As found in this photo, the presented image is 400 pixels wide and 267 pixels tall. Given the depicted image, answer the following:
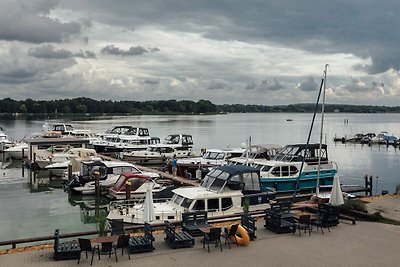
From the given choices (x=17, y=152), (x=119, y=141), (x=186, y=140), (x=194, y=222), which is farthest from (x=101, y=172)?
(x=119, y=141)

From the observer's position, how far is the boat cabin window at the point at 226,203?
2175cm

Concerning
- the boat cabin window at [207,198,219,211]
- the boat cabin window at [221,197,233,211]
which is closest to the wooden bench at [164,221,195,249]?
the boat cabin window at [207,198,219,211]

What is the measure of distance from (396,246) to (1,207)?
24133mm

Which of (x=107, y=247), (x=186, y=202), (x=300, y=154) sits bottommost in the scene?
(x=186, y=202)

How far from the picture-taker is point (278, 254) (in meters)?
13.9

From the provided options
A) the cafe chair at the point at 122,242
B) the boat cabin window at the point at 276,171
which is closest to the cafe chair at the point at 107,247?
the cafe chair at the point at 122,242

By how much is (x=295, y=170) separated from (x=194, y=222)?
17355 millimetres

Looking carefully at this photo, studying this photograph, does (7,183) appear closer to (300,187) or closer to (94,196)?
(94,196)

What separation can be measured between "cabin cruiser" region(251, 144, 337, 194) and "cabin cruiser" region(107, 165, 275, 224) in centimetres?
686

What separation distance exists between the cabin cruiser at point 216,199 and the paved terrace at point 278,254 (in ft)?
17.0

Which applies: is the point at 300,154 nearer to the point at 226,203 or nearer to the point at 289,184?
the point at 289,184

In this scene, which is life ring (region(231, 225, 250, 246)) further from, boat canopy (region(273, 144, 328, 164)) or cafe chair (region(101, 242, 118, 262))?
boat canopy (region(273, 144, 328, 164))

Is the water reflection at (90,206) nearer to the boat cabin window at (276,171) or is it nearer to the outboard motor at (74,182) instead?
the outboard motor at (74,182)

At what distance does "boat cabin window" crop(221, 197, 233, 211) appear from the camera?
21.8 m
